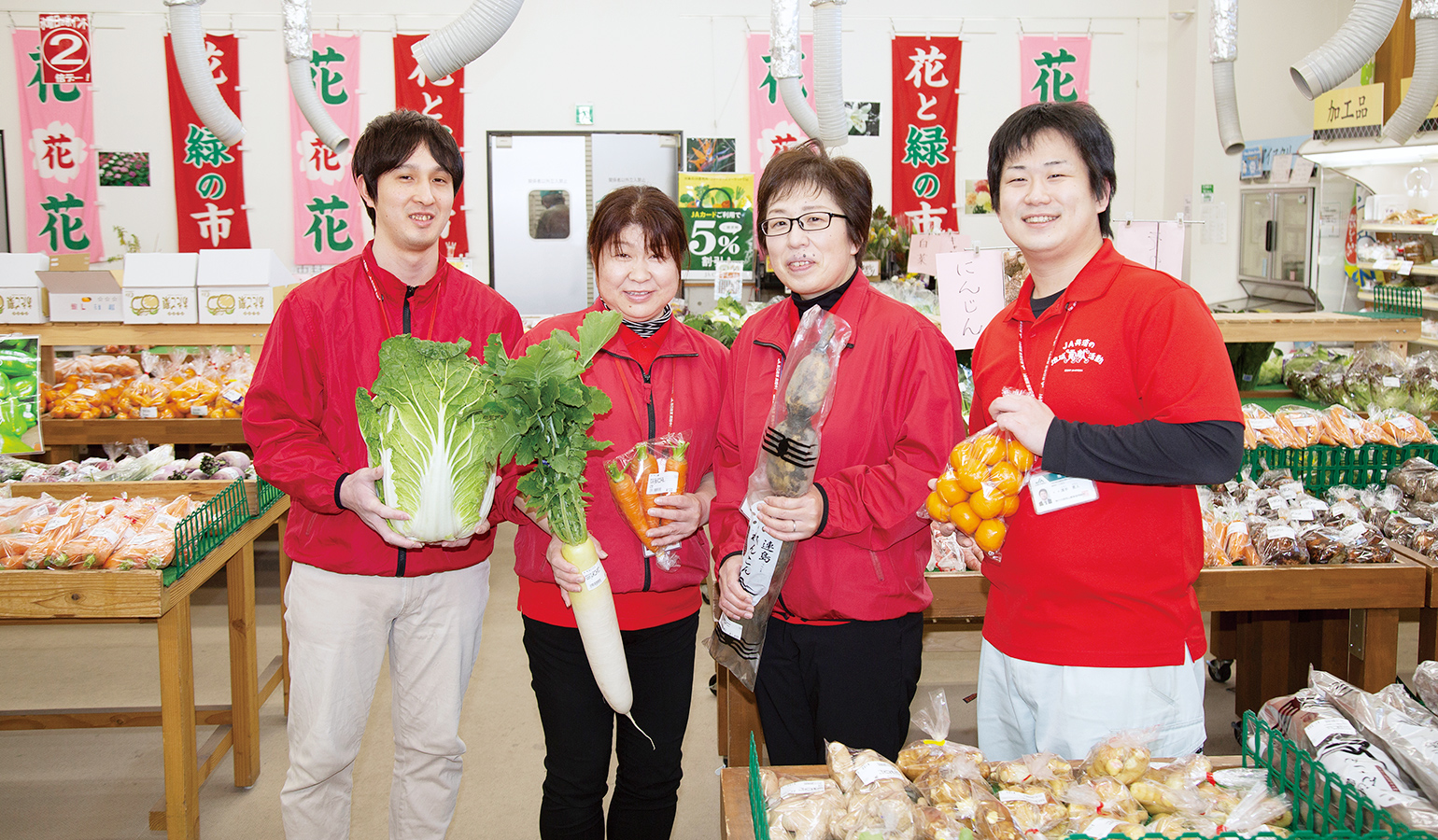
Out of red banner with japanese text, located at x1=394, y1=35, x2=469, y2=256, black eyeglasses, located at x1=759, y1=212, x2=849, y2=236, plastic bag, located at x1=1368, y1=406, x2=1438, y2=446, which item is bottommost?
plastic bag, located at x1=1368, y1=406, x2=1438, y2=446

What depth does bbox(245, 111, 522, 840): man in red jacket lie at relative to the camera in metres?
1.98

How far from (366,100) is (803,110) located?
5710 millimetres

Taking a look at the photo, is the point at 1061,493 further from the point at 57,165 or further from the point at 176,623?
the point at 57,165

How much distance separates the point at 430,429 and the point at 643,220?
0.58 metres

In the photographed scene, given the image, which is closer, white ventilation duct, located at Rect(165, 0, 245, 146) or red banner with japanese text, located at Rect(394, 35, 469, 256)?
white ventilation duct, located at Rect(165, 0, 245, 146)

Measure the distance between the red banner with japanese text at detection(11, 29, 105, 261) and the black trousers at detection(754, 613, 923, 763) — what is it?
778cm

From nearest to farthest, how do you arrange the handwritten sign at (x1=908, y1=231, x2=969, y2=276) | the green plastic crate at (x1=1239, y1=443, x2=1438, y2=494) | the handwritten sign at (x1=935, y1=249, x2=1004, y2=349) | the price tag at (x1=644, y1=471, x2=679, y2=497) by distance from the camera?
the price tag at (x1=644, y1=471, x2=679, y2=497)
the green plastic crate at (x1=1239, y1=443, x2=1438, y2=494)
the handwritten sign at (x1=935, y1=249, x2=1004, y2=349)
the handwritten sign at (x1=908, y1=231, x2=969, y2=276)

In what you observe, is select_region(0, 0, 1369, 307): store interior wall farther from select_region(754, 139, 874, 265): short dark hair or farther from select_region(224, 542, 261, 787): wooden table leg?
select_region(754, 139, 874, 265): short dark hair

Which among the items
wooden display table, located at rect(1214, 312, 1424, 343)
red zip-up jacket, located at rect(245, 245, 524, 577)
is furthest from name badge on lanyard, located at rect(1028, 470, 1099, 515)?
wooden display table, located at rect(1214, 312, 1424, 343)

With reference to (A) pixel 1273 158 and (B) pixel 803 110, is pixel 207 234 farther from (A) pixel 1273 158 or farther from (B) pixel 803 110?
(A) pixel 1273 158

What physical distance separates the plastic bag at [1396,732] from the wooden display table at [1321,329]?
9.96 ft

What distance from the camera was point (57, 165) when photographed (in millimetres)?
7641

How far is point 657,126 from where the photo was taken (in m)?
8.03

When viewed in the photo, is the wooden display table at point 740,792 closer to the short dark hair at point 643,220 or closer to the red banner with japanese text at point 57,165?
the short dark hair at point 643,220
